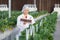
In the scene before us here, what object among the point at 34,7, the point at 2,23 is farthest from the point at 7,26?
the point at 34,7

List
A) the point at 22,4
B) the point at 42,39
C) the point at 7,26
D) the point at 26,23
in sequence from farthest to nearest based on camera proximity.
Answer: the point at 22,4 → the point at 7,26 → the point at 26,23 → the point at 42,39

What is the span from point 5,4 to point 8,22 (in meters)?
24.0

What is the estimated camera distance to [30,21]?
909cm

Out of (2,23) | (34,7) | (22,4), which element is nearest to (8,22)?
(2,23)

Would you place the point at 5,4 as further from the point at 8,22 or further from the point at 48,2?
the point at 8,22

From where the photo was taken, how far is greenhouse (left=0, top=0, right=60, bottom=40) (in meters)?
6.86

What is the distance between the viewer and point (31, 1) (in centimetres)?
3516

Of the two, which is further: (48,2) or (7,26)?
(48,2)

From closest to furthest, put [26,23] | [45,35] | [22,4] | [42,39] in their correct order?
1. [42,39]
2. [45,35]
3. [26,23]
4. [22,4]

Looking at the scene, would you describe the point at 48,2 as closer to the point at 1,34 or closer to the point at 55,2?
the point at 55,2

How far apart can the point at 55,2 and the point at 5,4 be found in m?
5.86

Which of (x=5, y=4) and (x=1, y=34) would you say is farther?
(x=5, y=4)

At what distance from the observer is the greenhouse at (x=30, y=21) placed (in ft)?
22.5

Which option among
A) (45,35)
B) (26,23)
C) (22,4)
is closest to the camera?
(45,35)
